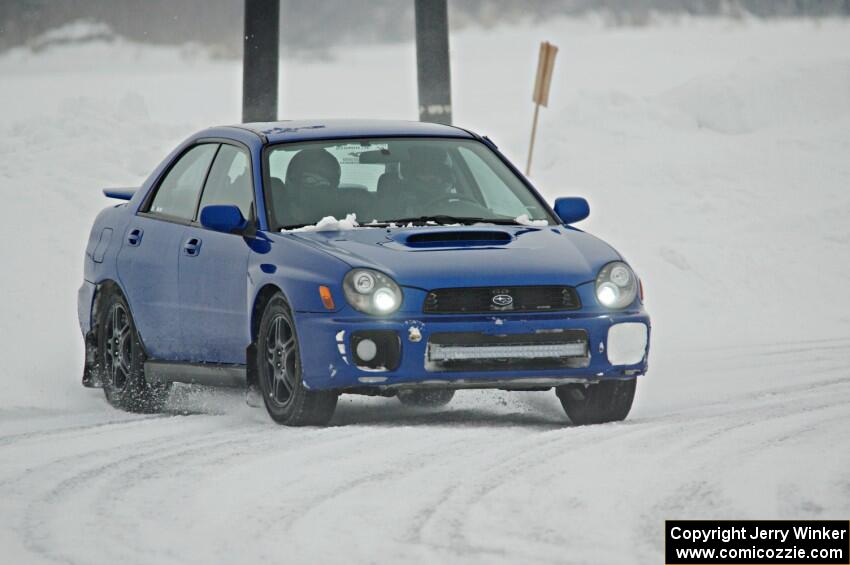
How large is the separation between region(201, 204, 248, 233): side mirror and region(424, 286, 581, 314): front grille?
1.32 m

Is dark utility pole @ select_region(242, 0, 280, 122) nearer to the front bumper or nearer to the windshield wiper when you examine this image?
the windshield wiper

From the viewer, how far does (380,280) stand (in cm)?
906

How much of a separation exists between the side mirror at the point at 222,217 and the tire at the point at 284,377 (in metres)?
0.56

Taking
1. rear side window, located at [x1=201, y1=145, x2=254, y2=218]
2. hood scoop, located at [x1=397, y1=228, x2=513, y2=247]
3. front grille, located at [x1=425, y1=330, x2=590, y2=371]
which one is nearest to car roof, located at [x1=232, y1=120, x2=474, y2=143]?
rear side window, located at [x1=201, y1=145, x2=254, y2=218]

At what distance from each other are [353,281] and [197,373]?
165 cm

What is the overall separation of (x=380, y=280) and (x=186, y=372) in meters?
1.83

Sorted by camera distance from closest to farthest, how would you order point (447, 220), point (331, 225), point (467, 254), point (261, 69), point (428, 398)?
point (467, 254) < point (331, 225) < point (447, 220) < point (428, 398) < point (261, 69)

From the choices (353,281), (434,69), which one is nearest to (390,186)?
(353,281)

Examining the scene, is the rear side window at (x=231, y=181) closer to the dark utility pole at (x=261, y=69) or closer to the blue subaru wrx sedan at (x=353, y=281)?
the blue subaru wrx sedan at (x=353, y=281)

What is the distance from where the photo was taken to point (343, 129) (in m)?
10.6

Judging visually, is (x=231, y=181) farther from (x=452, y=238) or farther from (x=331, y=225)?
(x=452, y=238)

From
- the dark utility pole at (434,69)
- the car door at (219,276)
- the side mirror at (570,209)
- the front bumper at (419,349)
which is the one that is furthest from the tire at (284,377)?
the dark utility pole at (434,69)

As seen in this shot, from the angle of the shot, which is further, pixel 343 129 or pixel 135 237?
pixel 135 237

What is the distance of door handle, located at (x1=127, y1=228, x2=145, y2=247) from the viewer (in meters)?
11.2
